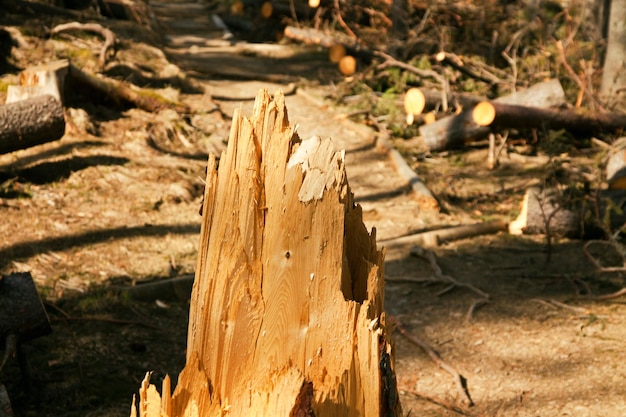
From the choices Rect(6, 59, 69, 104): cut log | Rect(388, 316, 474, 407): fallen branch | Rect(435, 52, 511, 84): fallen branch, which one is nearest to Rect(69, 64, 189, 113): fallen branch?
Rect(6, 59, 69, 104): cut log

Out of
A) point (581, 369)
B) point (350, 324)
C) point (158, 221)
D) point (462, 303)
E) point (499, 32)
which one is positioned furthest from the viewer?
point (499, 32)

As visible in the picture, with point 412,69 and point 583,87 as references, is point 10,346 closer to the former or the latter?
point 583,87

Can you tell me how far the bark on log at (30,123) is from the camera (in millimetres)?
7496

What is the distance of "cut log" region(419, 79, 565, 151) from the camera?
10.6 meters

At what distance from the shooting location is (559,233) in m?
7.59

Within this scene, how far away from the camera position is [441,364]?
5.17 m

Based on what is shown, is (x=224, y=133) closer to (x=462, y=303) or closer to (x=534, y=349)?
(x=462, y=303)

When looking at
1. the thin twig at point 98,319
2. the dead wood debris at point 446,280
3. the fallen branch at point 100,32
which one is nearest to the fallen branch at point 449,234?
the dead wood debris at point 446,280

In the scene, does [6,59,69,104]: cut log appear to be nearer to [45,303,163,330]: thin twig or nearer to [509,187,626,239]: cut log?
[45,303,163,330]: thin twig

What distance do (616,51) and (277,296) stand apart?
10488 millimetres

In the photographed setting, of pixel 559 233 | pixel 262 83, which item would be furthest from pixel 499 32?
pixel 559 233

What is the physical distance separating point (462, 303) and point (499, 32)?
10.5 m

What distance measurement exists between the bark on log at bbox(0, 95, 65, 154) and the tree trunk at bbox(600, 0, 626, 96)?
319 inches

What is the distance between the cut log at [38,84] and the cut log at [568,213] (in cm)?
555
